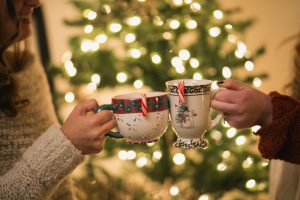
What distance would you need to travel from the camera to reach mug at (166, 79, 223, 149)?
72 cm

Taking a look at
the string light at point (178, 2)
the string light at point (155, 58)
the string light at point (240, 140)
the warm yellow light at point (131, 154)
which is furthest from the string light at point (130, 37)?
the string light at point (240, 140)

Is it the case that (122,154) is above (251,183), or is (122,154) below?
above

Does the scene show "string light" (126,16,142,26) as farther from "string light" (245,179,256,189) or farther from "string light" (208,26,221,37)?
"string light" (245,179,256,189)

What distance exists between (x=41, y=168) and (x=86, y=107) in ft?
0.57

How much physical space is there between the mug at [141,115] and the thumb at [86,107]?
0.02 m

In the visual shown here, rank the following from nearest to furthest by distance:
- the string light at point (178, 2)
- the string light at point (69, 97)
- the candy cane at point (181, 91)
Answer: the candy cane at point (181, 91), the string light at point (178, 2), the string light at point (69, 97)

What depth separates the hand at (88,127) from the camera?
2.50 ft

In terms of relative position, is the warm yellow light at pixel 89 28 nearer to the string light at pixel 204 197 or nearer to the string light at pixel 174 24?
the string light at pixel 174 24

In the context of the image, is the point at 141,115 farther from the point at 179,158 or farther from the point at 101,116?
the point at 179,158

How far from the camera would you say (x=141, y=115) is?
72 centimetres

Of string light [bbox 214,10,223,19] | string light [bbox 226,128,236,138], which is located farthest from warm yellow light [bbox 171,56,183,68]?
string light [bbox 226,128,236,138]

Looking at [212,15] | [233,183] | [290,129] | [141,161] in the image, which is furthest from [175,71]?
[290,129]

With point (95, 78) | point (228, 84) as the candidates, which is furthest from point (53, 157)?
point (95, 78)

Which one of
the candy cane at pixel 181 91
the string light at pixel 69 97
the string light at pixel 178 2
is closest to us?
the candy cane at pixel 181 91
